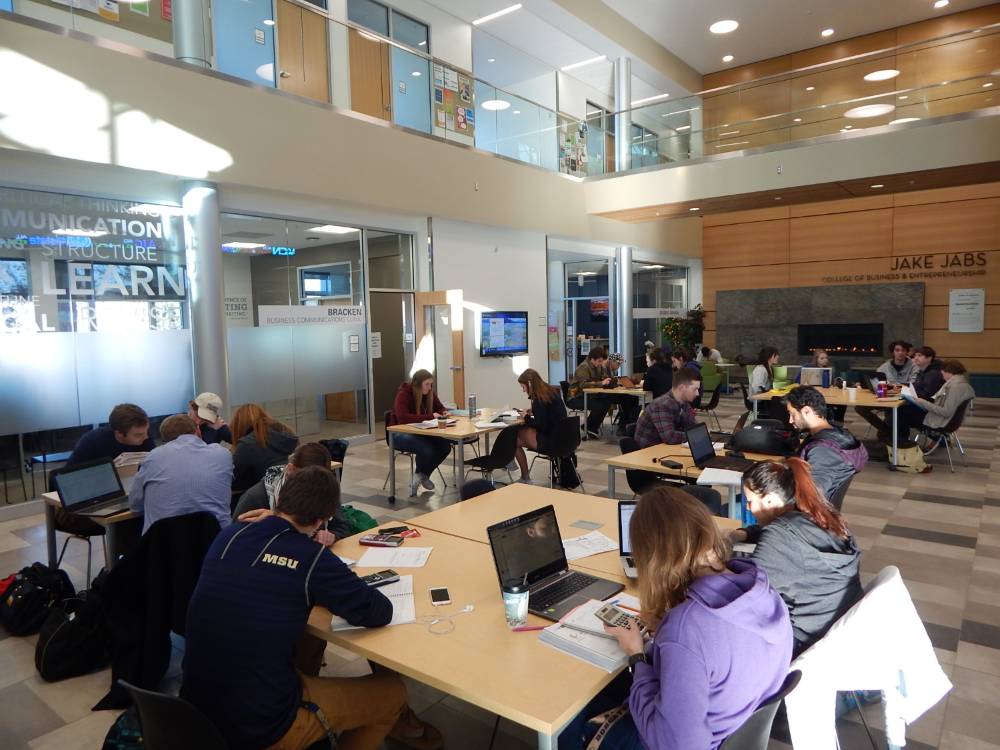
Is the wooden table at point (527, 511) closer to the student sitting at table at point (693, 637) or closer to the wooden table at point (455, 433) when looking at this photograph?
the student sitting at table at point (693, 637)

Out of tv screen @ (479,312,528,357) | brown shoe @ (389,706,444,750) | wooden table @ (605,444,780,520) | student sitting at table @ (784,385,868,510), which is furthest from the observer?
tv screen @ (479,312,528,357)

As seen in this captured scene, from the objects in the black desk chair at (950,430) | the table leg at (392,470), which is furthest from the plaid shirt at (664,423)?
the black desk chair at (950,430)

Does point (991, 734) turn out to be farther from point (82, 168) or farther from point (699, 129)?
point (699, 129)

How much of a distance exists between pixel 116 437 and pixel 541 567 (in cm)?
338

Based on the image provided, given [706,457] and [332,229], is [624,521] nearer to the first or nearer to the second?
[706,457]

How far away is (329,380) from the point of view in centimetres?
903

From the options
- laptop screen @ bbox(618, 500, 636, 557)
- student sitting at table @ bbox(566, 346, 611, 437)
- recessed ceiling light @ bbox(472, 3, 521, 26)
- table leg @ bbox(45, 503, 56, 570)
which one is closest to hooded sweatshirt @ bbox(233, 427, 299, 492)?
table leg @ bbox(45, 503, 56, 570)

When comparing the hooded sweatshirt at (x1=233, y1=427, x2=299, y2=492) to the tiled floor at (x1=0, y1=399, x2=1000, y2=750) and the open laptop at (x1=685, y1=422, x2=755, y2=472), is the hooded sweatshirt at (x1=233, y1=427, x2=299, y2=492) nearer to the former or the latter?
the tiled floor at (x1=0, y1=399, x2=1000, y2=750)

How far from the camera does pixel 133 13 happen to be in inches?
256

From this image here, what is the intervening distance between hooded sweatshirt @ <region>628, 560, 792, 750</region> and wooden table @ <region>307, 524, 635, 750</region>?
22 cm

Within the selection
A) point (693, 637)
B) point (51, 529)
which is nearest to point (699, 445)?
point (693, 637)

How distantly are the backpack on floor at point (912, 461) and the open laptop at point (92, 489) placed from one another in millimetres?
7540

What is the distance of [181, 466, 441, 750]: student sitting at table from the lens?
1.99m

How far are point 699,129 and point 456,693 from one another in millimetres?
10624
